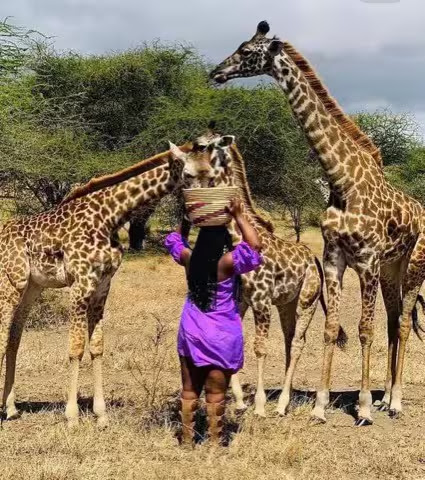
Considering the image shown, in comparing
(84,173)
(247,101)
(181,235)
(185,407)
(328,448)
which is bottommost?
(328,448)

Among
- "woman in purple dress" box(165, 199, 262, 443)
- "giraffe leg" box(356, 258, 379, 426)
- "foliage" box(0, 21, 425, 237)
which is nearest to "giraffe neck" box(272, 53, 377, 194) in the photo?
"giraffe leg" box(356, 258, 379, 426)

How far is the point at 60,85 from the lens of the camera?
23.7 m

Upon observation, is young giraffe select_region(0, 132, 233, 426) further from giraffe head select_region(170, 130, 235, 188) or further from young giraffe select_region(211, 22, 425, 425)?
young giraffe select_region(211, 22, 425, 425)

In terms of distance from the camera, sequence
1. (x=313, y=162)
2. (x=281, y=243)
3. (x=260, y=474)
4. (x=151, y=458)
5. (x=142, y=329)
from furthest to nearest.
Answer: (x=313, y=162) < (x=142, y=329) < (x=281, y=243) < (x=151, y=458) < (x=260, y=474)

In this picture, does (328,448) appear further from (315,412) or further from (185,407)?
(185,407)

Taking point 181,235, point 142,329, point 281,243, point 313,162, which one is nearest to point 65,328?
point 142,329

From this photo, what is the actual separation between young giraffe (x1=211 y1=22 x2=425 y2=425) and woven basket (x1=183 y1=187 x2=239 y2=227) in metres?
1.72

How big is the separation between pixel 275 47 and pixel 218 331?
2.90 meters

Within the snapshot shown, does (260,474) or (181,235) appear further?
(181,235)

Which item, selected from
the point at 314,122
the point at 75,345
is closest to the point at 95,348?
the point at 75,345

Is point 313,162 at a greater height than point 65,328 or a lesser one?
greater

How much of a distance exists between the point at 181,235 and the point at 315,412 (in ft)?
7.50

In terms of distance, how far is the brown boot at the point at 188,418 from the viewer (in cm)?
559

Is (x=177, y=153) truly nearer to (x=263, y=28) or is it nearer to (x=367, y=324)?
(x=263, y=28)
